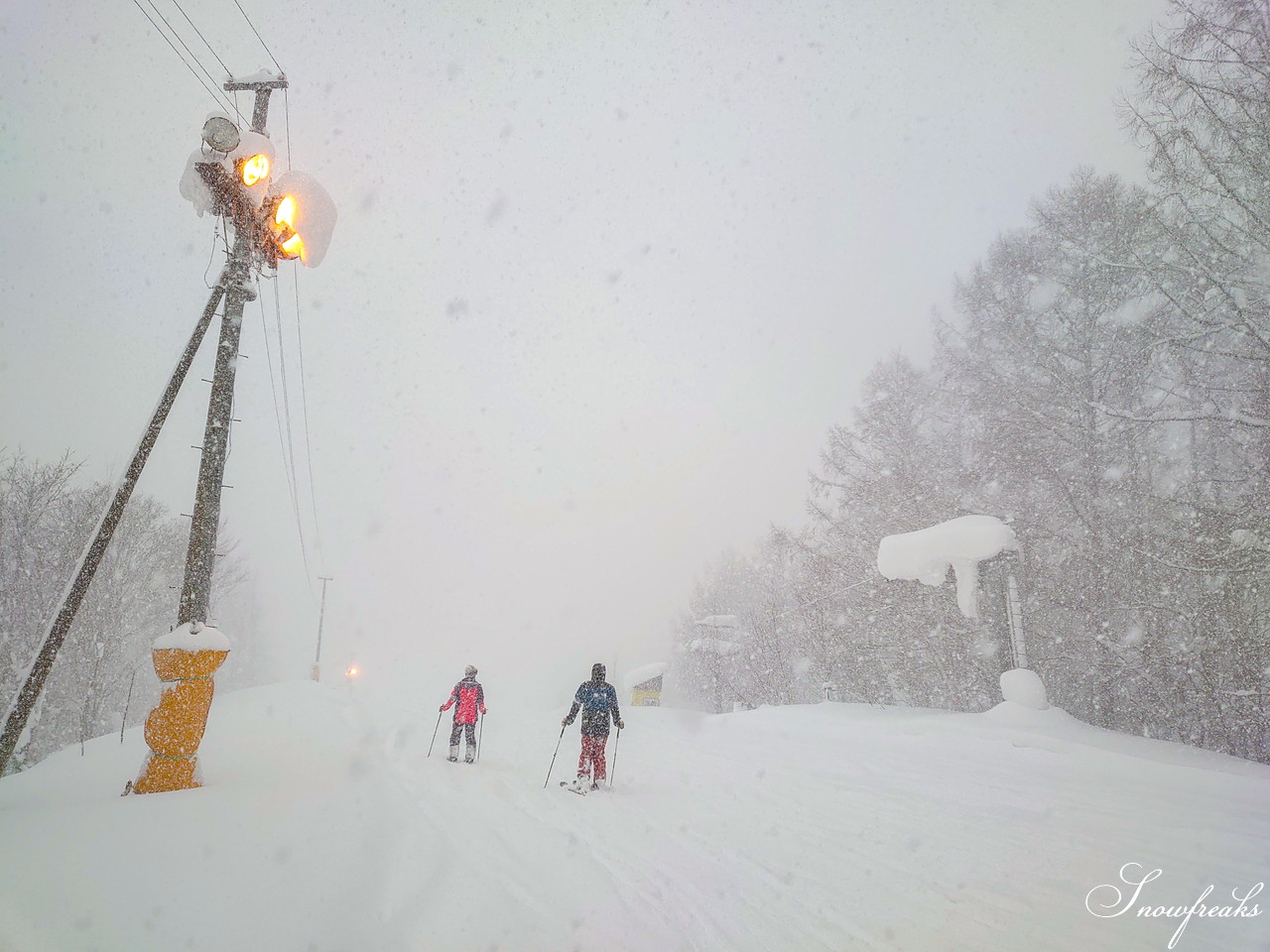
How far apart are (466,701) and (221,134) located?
8.66 meters

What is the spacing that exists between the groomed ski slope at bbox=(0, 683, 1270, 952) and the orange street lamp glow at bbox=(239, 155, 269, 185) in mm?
6672

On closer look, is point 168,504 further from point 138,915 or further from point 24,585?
point 138,915

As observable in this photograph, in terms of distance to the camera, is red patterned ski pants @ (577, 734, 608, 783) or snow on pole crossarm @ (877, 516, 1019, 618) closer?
red patterned ski pants @ (577, 734, 608, 783)

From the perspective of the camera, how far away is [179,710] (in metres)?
5.33

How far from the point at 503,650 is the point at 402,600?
44252 mm

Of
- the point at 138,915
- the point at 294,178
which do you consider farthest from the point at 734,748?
the point at 294,178

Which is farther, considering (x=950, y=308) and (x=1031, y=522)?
(x=950, y=308)

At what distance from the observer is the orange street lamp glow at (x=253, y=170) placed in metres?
6.69

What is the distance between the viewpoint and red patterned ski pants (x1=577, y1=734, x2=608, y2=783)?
774 centimetres

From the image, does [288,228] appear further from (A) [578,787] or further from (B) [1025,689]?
(B) [1025,689]

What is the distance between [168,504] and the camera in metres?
24.4

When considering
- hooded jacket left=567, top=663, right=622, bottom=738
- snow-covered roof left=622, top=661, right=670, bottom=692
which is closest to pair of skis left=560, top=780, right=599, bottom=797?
hooded jacket left=567, top=663, right=622, bottom=738

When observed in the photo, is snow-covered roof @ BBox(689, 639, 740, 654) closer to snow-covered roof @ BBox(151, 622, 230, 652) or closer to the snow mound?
the snow mound

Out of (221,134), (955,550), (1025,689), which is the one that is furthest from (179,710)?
(955,550)
